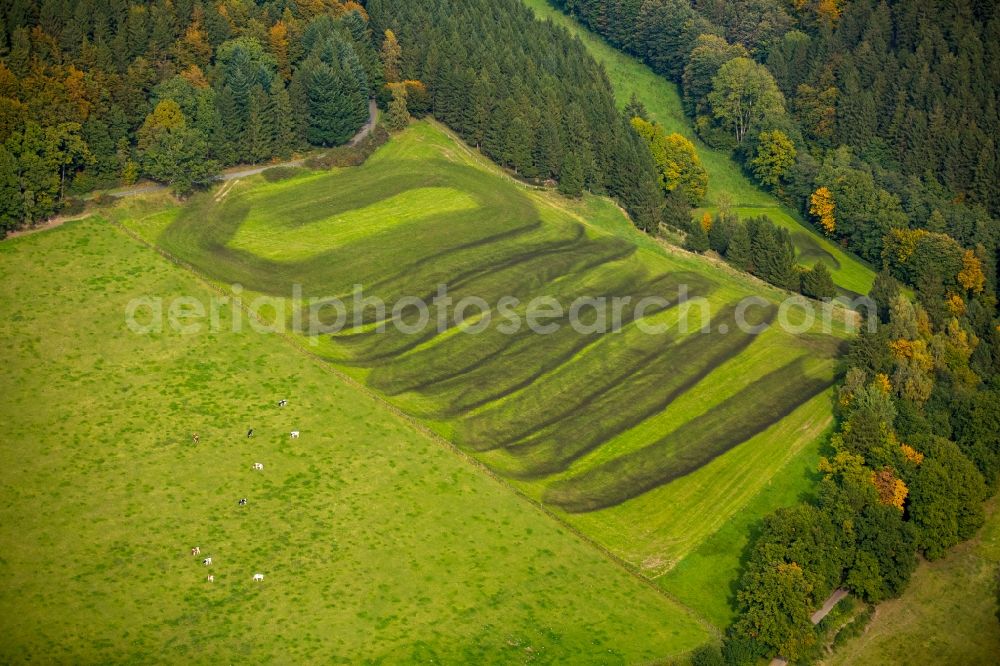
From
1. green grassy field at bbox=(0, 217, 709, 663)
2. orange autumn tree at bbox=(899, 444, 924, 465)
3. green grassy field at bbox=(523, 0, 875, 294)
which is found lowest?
green grassy field at bbox=(0, 217, 709, 663)

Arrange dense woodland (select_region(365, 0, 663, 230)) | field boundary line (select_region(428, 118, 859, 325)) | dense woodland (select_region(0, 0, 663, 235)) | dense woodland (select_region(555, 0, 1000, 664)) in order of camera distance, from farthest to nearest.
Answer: dense woodland (select_region(365, 0, 663, 230))
field boundary line (select_region(428, 118, 859, 325))
dense woodland (select_region(0, 0, 663, 235))
dense woodland (select_region(555, 0, 1000, 664))

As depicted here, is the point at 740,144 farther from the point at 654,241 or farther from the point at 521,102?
the point at 654,241

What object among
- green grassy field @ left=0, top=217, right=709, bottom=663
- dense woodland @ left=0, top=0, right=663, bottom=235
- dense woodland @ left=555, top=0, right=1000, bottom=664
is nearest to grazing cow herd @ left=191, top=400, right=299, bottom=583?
green grassy field @ left=0, top=217, right=709, bottom=663

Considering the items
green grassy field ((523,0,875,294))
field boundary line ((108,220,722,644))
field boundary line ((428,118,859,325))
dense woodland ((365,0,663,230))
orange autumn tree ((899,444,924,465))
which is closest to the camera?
field boundary line ((108,220,722,644))

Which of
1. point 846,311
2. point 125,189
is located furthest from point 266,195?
point 846,311

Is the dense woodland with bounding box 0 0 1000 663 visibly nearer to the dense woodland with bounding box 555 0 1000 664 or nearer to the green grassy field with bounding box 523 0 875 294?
the dense woodland with bounding box 555 0 1000 664

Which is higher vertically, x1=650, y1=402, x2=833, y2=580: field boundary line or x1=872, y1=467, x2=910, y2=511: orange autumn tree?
x1=872, y1=467, x2=910, y2=511: orange autumn tree
